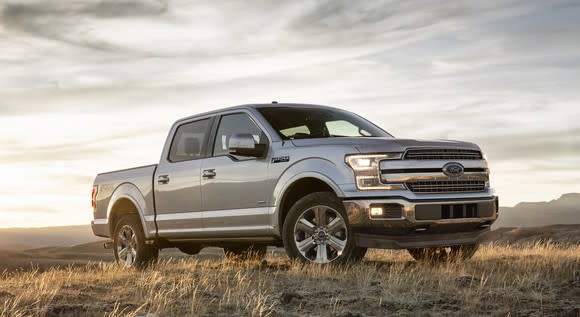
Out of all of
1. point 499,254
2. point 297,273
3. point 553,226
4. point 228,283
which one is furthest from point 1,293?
point 553,226

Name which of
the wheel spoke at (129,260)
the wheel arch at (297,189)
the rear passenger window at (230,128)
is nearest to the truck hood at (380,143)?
the wheel arch at (297,189)

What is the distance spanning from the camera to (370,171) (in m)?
8.30

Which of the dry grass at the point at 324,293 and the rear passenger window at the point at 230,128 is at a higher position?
the rear passenger window at the point at 230,128

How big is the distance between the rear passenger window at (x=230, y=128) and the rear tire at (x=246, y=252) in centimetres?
243

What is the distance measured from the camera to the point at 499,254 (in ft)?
38.4

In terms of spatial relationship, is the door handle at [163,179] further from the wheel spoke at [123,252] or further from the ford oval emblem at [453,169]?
the ford oval emblem at [453,169]

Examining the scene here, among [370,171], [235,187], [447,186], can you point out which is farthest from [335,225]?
[235,187]

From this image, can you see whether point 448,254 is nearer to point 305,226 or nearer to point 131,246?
point 305,226

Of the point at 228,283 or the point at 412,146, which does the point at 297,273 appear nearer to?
the point at 228,283

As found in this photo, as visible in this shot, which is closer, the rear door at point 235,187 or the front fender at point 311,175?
the front fender at point 311,175

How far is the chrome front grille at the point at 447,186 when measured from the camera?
842 cm

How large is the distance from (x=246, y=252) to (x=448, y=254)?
11.7ft

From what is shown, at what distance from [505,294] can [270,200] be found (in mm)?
3291

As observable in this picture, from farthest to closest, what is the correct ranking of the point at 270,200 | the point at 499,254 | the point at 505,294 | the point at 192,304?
the point at 499,254 < the point at 270,200 < the point at 505,294 < the point at 192,304
